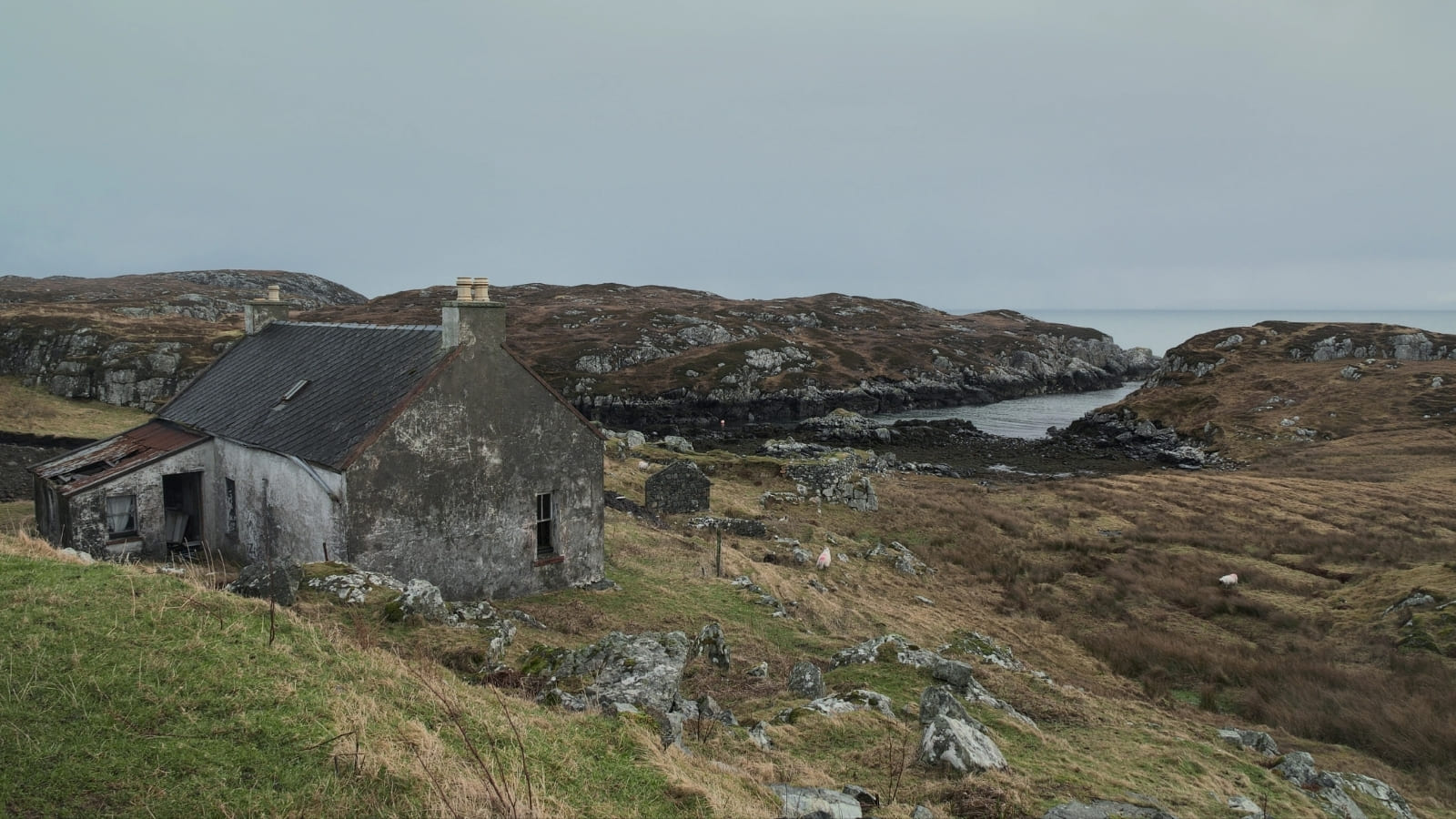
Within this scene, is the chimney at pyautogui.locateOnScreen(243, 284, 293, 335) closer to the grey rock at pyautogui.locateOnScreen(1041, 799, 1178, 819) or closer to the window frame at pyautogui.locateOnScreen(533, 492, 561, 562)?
the window frame at pyautogui.locateOnScreen(533, 492, 561, 562)

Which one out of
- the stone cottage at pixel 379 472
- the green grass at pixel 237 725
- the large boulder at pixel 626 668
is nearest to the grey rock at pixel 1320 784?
the large boulder at pixel 626 668

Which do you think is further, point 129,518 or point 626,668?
point 129,518

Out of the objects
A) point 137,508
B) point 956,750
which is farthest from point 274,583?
point 956,750

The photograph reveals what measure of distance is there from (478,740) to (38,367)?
229 ft

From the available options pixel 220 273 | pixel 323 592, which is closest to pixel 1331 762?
pixel 323 592

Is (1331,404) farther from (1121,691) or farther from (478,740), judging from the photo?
(478,740)

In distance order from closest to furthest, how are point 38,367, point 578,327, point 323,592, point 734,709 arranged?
point 734,709, point 323,592, point 38,367, point 578,327

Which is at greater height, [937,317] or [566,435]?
[937,317]

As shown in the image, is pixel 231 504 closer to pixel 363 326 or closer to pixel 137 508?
pixel 137 508

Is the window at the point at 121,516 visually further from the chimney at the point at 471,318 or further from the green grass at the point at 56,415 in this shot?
the green grass at the point at 56,415

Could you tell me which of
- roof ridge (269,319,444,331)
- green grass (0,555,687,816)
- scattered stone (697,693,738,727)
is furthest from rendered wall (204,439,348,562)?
scattered stone (697,693,738,727)

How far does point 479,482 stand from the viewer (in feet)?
60.1

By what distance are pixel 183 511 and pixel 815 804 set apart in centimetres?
2204

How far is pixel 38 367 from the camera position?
5688 centimetres
